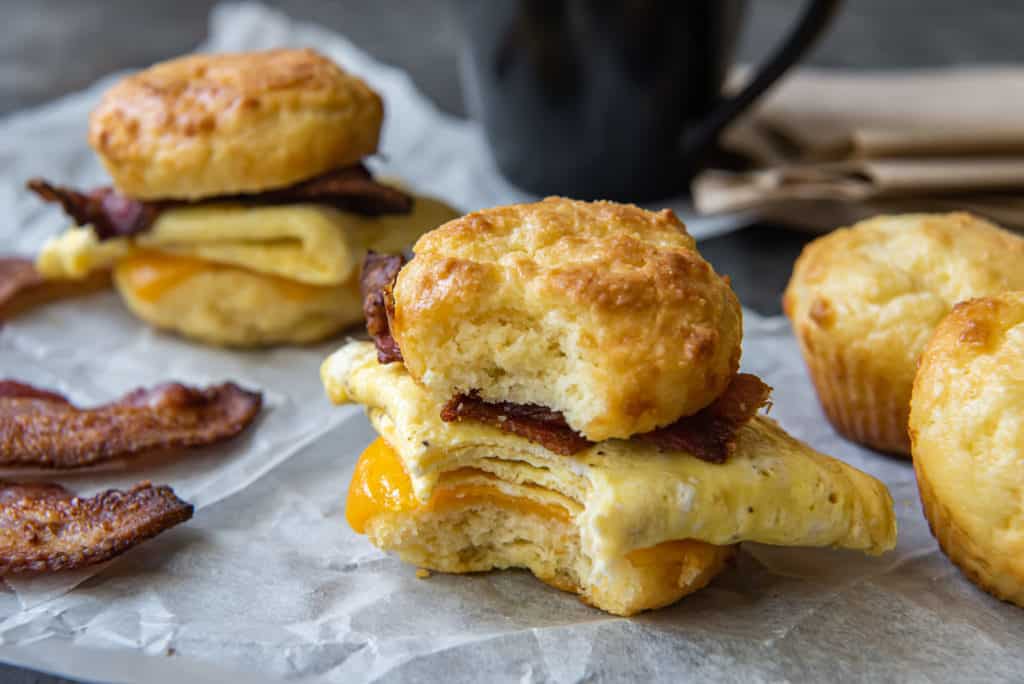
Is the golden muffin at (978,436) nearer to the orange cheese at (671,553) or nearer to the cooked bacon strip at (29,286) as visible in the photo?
the orange cheese at (671,553)

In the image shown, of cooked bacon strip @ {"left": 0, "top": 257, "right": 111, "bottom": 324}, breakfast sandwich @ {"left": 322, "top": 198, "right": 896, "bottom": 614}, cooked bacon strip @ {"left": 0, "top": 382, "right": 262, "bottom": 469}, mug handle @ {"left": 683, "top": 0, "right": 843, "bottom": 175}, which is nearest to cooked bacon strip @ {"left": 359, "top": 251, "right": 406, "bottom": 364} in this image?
breakfast sandwich @ {"left": 322, "top": 198, "right": 896, "bottom": 614}

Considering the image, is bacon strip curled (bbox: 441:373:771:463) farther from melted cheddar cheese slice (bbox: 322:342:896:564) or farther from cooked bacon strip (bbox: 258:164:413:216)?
cooked bacon strip (bbox: 258:164:413:216)

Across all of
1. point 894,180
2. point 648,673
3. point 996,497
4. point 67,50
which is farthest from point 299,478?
point 67,50

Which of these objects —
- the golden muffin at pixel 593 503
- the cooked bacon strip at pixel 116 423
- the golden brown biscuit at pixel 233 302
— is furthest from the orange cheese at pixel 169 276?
the golden muffin at pixel 593 503

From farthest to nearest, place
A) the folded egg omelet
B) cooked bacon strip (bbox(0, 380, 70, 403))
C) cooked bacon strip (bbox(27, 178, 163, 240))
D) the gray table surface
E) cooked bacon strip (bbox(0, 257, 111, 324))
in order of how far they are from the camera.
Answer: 1. the gray table surface
2. cooked bacon strip (bbox(0, 257, 111, 324))
3. cooked bacon strip (bbox(27, 178, 163, 240))
4. the folded egg omelet
5. cooked bacon strip (bbox(0, 380, 70, 403))

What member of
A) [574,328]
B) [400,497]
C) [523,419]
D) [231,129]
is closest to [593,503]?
[523,419]

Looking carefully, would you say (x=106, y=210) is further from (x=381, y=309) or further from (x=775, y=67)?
(x=775, y=67)

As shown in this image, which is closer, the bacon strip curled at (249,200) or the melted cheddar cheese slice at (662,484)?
the melted cheddar cheese slice at (662,484)
